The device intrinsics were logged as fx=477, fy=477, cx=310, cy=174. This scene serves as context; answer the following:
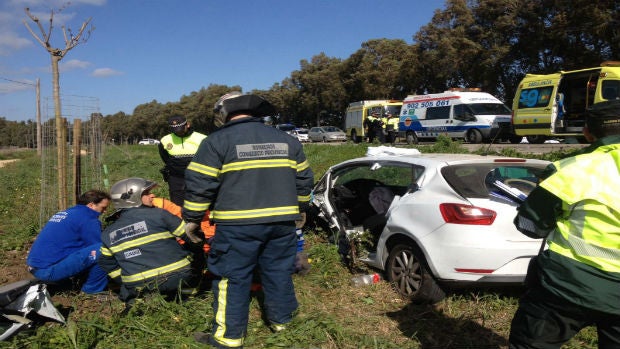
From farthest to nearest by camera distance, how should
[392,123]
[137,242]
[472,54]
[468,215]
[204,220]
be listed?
1. [472,54]
2. [392,123]
3. [204,220]
4. [137,242]
5. [468,215]

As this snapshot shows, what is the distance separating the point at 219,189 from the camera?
121 inches

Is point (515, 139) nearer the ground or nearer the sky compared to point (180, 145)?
nearer the sky

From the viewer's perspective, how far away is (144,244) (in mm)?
3824

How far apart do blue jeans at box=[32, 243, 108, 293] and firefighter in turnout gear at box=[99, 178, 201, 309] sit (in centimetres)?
53

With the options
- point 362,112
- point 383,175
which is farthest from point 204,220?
point 362,112

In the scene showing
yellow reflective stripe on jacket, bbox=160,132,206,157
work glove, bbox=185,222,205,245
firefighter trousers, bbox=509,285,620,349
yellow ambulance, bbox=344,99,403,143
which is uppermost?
yellow ambulance, bbox=344,99,403,143

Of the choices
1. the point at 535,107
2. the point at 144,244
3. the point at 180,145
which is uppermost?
the point at 535,107

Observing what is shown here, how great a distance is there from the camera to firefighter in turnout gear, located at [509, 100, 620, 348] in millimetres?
1950

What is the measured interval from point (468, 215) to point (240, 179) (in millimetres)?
1819

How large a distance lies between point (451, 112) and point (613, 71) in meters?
6.57

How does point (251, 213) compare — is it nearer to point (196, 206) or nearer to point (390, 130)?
point (196, 206)

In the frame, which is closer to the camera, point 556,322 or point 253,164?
point 556,322

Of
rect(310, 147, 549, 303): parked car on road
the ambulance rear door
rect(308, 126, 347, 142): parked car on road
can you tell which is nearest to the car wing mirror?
rect(310, 147, 549, 303): parked car on road

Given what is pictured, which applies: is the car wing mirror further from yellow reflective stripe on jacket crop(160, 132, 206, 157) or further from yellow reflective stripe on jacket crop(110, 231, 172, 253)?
yellow reflective stripe on jacket crop(160, 132, 206, 157)
